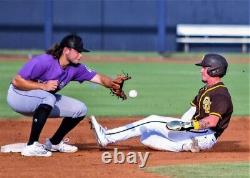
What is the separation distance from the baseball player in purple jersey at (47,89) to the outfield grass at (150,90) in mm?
3954

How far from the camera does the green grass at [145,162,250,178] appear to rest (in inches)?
252

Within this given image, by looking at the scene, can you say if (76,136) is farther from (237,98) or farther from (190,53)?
(190,53)

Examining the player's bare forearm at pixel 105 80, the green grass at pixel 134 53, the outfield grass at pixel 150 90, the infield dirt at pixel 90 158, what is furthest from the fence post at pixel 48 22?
the player's bare forearm at pixel 105 80

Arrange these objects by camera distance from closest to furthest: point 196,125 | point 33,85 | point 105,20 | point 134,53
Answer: point 196,125 → point 33,85 → point 134,53 → point 105,20

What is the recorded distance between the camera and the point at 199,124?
23.5 ft

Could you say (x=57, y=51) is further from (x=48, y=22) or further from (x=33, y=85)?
(x=48, y=22)

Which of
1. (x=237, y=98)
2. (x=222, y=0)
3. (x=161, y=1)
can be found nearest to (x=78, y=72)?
(x=237, y=98)

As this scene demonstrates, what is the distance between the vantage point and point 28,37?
28172mm

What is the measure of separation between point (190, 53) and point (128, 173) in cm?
2250

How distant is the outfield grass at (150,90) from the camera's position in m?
12.5

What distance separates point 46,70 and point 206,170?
2.01 meters

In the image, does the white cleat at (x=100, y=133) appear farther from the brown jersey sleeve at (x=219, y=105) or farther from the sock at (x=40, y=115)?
the brown jersey sleeve at (x=219, y=105)

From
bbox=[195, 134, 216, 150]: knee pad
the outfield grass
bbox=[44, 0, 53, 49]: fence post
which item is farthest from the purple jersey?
bbox=[44, 0, 53, 49]: fence post


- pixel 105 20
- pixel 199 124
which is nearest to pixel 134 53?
pixel 105 20
